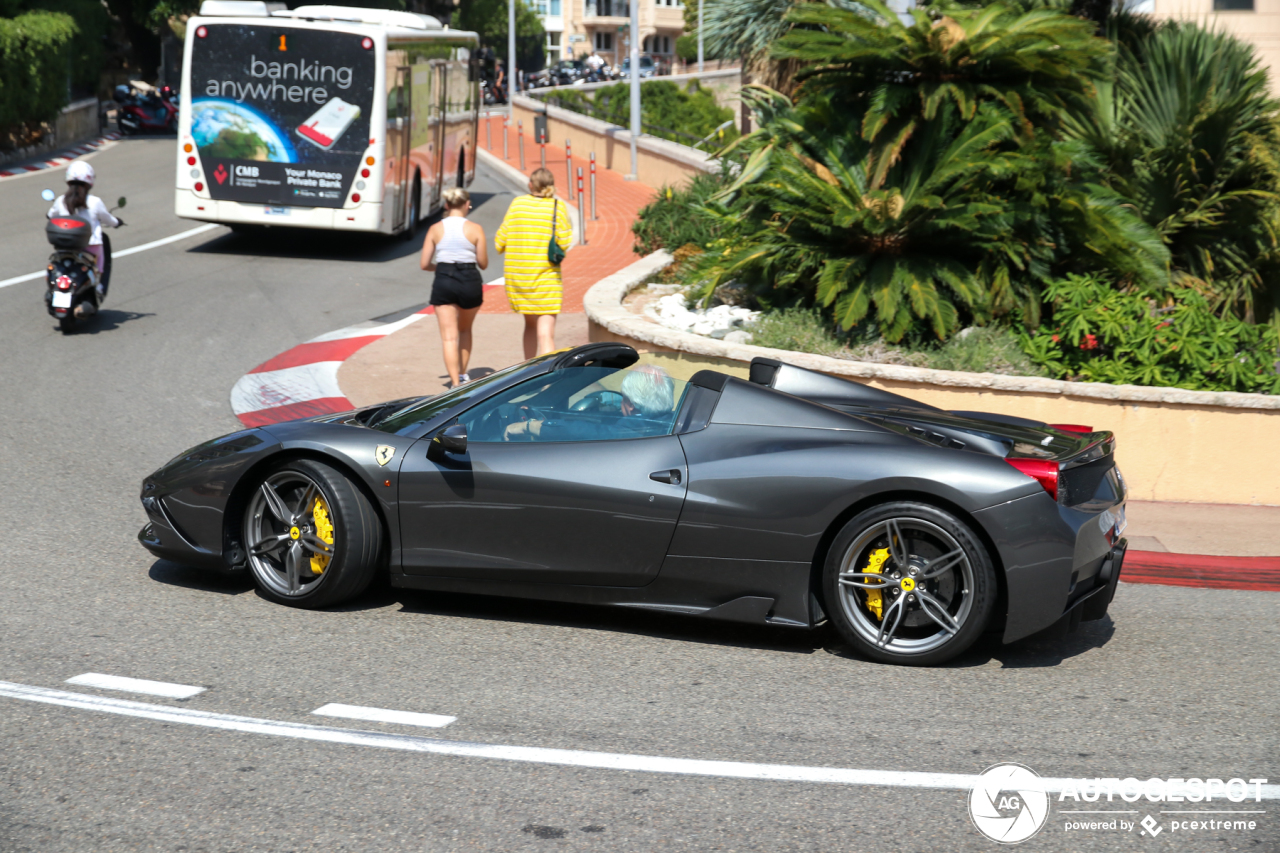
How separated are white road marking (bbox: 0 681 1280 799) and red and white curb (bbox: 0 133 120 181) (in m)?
23.7

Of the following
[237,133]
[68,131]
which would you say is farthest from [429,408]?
[68,131]

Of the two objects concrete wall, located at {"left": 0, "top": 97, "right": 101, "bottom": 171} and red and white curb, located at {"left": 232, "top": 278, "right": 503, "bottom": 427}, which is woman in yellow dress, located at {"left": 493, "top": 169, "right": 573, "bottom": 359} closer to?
red and white curb, located at {"left": 232, "top": 278, "right": 503, "bottom": 427}

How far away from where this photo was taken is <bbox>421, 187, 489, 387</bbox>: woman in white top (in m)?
9.69

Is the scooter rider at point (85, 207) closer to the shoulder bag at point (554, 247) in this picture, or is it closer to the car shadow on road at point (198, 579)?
the shoulder bag at point (554, 247)

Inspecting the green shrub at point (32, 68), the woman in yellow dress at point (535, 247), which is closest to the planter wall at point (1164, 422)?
the woman in yellow dress at point (535, 247)

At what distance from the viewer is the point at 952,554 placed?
4859 mm

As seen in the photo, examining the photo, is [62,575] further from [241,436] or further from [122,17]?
[122,17]

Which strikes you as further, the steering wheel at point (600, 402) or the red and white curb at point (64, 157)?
the red and white curb at point (64, 157)

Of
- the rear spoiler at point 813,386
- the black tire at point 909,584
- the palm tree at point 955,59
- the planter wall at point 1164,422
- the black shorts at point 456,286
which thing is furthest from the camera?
the black shorts at point 456,286

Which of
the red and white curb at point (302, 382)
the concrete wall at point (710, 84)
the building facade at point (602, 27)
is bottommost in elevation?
the red and white curb at point (302, 382)

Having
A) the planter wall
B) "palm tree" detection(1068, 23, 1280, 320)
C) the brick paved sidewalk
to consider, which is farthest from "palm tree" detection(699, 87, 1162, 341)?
the brick paved sidewalk

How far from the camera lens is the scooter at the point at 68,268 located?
11680mm

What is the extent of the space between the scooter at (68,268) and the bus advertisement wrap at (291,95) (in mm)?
5066

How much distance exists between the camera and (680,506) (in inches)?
199
